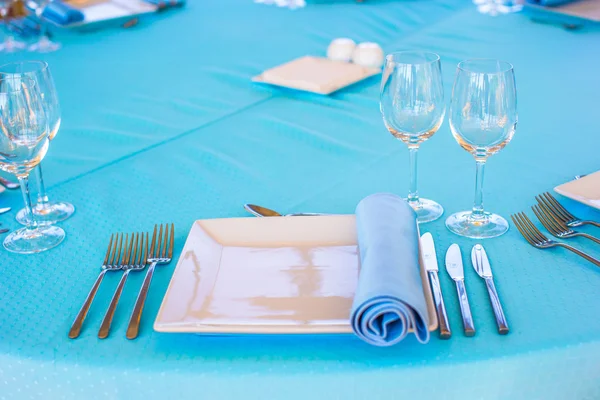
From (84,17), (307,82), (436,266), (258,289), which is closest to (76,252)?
(258,289)

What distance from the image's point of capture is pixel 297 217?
739 millimetres

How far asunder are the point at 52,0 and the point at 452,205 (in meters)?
1.50

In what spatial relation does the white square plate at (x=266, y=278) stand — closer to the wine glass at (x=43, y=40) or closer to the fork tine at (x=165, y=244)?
the fork tine at (x=165, y=244)

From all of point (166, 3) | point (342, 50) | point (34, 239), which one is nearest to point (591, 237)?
point (34, 239)

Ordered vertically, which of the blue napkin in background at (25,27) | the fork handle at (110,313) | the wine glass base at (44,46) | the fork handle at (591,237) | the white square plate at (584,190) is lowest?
the fork handle at (110,313)

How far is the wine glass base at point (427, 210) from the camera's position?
2.58ft

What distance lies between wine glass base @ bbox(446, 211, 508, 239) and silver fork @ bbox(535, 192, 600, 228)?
0.21 ft

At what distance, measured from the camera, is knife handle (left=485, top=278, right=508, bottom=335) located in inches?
22.5

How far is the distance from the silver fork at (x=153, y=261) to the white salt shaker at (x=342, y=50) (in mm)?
741

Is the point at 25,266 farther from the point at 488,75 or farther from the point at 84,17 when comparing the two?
the point at 84,17

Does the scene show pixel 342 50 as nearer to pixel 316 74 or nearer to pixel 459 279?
pixel 316 74

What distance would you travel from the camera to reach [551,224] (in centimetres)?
75

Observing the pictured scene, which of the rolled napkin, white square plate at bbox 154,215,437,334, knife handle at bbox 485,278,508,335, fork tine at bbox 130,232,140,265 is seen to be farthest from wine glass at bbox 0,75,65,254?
knife handle at bbox 485,278,508,335

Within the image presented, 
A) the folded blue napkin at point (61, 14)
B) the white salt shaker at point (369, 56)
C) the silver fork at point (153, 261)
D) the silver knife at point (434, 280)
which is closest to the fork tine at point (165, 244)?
the silver fork at point (153, 261)
